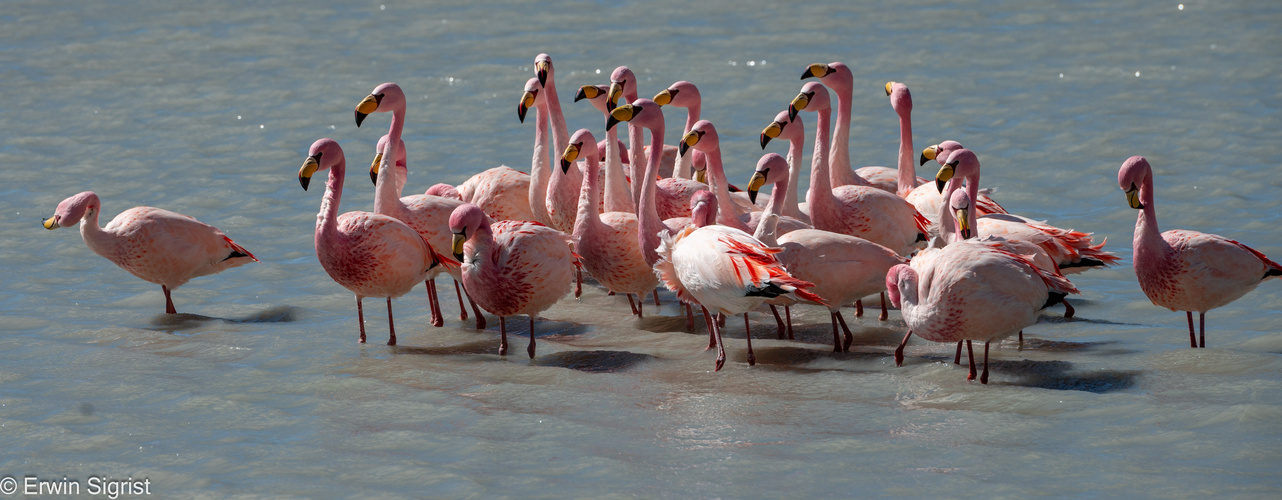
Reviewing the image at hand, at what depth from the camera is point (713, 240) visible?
19.8 ft

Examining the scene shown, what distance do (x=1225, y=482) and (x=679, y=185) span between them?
373 centimetres

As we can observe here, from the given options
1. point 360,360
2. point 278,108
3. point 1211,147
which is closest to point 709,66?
point 278,108

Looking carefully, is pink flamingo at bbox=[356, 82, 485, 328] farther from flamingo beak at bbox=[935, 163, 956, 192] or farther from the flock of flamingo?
flamingo beak at bbox=[935, 163, 956, 192]

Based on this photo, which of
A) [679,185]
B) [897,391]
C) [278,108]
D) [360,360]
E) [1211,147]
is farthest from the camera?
[278,108]

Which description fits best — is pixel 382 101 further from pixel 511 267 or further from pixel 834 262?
pixel 834 262

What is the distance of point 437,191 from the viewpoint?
795 centimetres

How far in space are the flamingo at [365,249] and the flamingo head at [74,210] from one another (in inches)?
58.1

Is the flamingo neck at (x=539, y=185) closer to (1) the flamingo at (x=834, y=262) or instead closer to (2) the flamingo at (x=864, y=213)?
(2) the flamingo at (x=864, y=213)

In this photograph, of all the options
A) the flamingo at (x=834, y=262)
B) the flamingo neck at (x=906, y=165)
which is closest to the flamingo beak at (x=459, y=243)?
Answer: the flamingo at (x=834, y=262)

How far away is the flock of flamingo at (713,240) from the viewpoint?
575 cm

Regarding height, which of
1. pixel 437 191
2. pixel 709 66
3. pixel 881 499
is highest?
pixel 709 66

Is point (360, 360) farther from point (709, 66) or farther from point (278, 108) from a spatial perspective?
point (709, 66)

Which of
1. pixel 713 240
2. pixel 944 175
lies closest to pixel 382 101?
pixel 713 240

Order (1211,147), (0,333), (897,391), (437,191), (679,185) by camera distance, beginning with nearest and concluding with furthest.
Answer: (897,391) < (0,333) < (679,185) < (437,191) < (1211,147)
